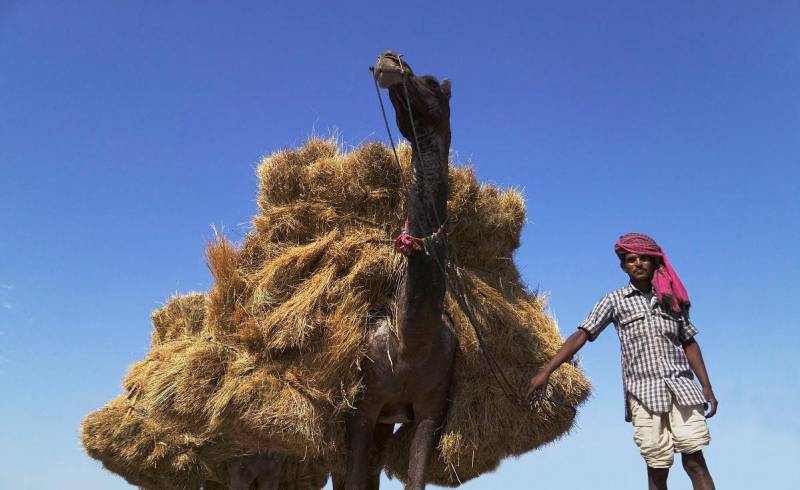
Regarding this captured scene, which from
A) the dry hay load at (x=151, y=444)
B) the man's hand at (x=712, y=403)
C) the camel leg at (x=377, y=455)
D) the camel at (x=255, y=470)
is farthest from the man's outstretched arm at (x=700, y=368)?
the camel at (x=255, y=470)

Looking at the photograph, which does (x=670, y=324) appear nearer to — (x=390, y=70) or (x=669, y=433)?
(x=669, y=433)

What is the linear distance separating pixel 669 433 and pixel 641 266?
95 centimetres

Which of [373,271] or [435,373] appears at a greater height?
[373,271]

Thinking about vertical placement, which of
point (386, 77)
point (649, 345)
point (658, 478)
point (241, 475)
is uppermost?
point (386, 77)

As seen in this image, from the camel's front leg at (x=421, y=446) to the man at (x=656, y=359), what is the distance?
3.48ft

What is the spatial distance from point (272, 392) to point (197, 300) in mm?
4135

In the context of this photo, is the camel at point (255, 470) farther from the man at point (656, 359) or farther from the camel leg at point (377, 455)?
the man at point (656, 359)

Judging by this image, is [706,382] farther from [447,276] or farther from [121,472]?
[121,472]

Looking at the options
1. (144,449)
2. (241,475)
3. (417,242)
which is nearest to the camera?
(417,242)

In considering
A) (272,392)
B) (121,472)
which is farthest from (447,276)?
(121,472)

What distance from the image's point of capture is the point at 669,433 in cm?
391

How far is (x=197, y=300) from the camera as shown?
28.0 feet

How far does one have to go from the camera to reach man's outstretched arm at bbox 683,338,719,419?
3.93 meters

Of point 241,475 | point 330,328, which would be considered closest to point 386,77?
point 330,328
